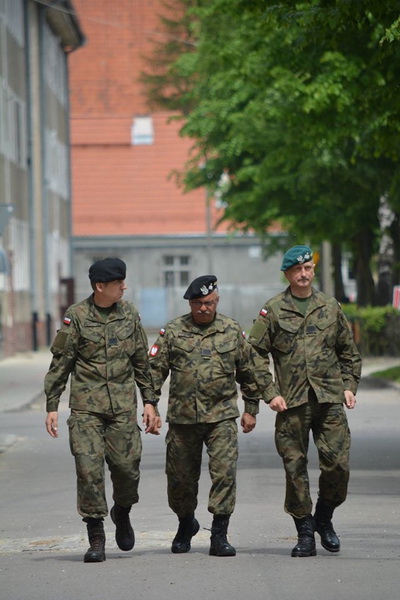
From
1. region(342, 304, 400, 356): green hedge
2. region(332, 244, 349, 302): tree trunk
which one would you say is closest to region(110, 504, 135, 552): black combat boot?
region(342, 304, 400, 356): green hedge

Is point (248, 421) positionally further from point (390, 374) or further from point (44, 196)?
point (44, 196)

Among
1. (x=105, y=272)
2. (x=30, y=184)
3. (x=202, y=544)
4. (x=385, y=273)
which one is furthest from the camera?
(x=30, y=184)

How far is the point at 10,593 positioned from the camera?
26.2ft

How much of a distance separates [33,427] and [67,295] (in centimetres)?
3162

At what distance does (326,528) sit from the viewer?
9.14 meters

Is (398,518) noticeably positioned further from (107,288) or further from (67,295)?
(67,295)

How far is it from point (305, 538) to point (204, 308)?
4.57ft

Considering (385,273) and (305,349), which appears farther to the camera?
(385,273)

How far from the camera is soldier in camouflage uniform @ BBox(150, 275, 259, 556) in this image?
899 cm

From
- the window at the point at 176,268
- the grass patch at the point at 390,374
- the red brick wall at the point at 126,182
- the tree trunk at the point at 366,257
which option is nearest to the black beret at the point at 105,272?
the grass patch at the point at 390,374

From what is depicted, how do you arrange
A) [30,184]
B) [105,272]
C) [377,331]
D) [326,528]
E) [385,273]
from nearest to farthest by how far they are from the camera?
[105,272]
[326,528]
[377,331]
[385,273]
[30,184]

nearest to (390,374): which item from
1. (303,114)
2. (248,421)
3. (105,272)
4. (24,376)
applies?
(303,114)

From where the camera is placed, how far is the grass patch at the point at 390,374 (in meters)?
27.1

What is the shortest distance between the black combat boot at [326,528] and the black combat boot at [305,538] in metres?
0.06
